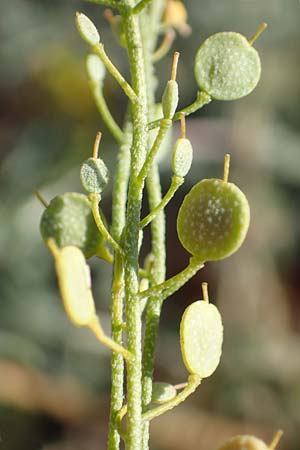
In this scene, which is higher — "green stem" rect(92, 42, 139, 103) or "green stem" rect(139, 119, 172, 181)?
"green stem" rect(92, 42, 139, 103)

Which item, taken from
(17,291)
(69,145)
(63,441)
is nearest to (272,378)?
(63,441)

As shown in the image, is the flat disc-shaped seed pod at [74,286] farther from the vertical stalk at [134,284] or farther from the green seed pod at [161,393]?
the green seed pod at [161,393]

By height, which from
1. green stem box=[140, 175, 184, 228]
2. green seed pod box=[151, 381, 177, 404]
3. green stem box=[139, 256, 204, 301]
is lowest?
green seed pod box=[151, 381, 177, 404]

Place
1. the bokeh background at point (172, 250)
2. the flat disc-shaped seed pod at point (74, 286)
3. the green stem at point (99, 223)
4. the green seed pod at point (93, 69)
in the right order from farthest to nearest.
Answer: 1. the bokeh background at point (172, 250)
2. the green seed pod at point (93, 69)
3. the green stem at point (99, 223)
4. the flat disc-shaped seed pod at point (74, 286)

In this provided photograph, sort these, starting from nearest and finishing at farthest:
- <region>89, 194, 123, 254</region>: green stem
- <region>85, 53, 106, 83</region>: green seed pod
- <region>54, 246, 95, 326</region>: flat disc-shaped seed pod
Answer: <region>54, 246, 95, 326</region>: flat disc-shaped seed pod
<region>89, 194, 123, 254</region>: green stem
<region>85, 53, 106, 83</region>: green seed pod

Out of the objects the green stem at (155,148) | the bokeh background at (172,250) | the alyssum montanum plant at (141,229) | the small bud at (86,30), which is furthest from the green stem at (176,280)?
the bokeh background at (172,250)

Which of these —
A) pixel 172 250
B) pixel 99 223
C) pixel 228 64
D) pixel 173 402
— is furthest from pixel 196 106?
pixel 172 250

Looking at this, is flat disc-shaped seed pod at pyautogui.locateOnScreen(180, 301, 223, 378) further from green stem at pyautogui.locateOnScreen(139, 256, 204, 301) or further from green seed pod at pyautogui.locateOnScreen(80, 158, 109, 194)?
green seed pod at pyautogui.locateOnScreen(80, 158, 109, 194)

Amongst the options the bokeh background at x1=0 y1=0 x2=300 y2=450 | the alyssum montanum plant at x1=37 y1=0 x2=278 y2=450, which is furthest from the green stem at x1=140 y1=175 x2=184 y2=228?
the bokeh background at x1=0 y1=0 x2=300 y2=450
